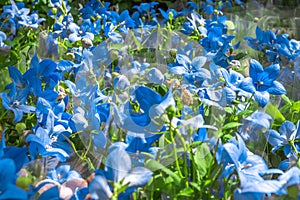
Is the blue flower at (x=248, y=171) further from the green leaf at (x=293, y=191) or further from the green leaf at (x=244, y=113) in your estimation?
the green leaf at (x=244, y=113)

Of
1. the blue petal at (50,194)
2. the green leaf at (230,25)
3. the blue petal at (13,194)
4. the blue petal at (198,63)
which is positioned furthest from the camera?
the green leaf at (230,25)

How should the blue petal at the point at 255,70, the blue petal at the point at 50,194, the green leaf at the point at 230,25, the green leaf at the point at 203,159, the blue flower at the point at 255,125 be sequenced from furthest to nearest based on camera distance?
the green leaf at the point at 230,25
the blue petal at the point at 255,70
the blue flower at the point at 255,125
the green leaf at the point at 203,159
the blue petal at the point at 50,194

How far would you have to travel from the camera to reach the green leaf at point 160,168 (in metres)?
0.79

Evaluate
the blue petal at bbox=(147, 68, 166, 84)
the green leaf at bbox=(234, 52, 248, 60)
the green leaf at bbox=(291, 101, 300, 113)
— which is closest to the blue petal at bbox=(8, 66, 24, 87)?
the blue petal at bbox=(147, 68, 166, 84)

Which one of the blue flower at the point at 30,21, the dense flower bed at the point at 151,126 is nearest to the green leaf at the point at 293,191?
the dense flower bed at the point at 151,126

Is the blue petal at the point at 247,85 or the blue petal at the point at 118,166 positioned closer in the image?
the blue petal at the point at 118,166

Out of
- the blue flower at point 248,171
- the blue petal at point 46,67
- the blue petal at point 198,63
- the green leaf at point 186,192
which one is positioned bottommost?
the green leaf at point 186,192

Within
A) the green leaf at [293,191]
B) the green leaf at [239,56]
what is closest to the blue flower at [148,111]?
the green leaf at [293,191]

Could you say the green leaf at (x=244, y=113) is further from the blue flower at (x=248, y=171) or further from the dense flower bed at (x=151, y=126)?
the blue flower at (x=248, y=171)

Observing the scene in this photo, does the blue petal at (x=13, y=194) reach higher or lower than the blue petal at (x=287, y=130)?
higher

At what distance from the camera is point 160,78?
1.08m

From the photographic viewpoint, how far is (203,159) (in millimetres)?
845

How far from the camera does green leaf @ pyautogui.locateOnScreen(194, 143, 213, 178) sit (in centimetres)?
83

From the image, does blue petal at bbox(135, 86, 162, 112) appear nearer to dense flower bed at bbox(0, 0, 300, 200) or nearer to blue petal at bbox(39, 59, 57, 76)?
dense flower bed at bbox(0, 0, 300, 200)
